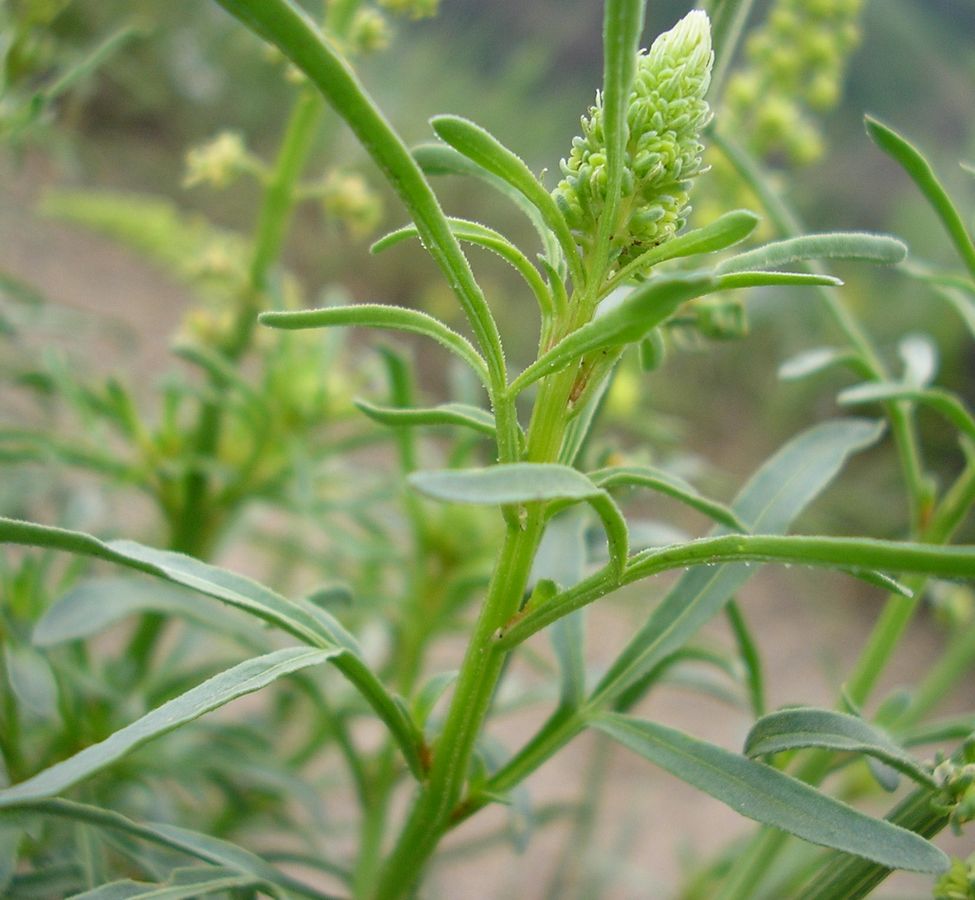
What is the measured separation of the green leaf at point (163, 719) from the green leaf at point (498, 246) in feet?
0.46

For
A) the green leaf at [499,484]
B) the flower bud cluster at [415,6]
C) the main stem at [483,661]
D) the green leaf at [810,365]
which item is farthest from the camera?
the flower bud cluster at [415,6]

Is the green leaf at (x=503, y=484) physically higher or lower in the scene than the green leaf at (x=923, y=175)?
lower

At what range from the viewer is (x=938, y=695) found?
0.68 metres

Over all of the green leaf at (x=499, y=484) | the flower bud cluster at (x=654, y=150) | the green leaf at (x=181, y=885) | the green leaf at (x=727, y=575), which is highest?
the flower bud cluster at (x=654, y=150)

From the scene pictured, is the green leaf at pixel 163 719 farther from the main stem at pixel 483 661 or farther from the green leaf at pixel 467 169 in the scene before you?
the green leaf at pixel 467 169

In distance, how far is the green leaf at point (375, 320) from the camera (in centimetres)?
30

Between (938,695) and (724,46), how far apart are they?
0.49 meters

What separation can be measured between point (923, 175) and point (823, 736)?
21 centimetres

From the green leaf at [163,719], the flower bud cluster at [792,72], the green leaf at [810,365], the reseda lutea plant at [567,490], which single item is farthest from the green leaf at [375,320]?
the flower bud cluster at [792,72]

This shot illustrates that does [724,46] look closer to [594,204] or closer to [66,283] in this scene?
[594,204]

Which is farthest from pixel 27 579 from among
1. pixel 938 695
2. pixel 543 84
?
pixel 543 84

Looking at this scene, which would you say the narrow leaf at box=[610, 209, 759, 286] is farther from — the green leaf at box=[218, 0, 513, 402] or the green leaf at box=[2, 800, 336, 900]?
the green leaf at box=[2, 800, 336, 900]

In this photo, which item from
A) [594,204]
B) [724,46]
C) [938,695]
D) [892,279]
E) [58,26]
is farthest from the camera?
[892,279]

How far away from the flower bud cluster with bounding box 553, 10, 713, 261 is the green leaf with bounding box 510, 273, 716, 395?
49mm
